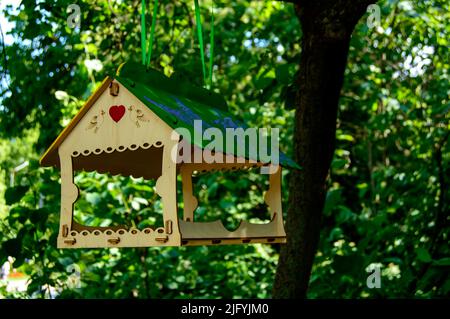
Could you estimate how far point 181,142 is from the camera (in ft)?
6.92

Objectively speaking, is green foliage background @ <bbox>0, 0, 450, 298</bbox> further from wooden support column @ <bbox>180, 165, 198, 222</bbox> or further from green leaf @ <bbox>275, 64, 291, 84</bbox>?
wooden support column @ <bbox>180, 165, 198, 222</bbox>

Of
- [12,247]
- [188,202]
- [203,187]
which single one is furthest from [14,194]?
[203,187]

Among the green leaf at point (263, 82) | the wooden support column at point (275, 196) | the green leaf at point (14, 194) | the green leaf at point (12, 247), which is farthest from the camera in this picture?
the green leaf at point (263, 82)

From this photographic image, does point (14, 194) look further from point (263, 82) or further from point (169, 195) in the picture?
point (169, 195)

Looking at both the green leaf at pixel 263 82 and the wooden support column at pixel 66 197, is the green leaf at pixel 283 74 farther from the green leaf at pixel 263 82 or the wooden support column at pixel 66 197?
the wooden support column at pixel 66 197

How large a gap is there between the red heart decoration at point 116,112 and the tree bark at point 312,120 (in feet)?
3.68

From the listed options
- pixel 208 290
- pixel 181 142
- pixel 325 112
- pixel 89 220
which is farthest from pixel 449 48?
pixel 181 142

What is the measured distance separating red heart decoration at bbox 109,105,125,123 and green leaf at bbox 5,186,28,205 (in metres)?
1.56

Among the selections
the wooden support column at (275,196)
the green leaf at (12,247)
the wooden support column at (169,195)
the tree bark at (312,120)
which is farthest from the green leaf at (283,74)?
the green leaf at (12,247)

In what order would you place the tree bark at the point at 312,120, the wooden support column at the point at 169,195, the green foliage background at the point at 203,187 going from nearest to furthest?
the wooden support column at the point at 169,195, the tree bark at the point at 312,120, the green foliage background at the point at 203,187

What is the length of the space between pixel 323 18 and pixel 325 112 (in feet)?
1.31

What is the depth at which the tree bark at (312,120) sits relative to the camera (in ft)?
9.41

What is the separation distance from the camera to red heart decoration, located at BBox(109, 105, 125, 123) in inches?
81.8
